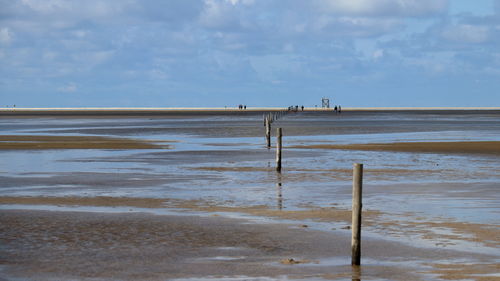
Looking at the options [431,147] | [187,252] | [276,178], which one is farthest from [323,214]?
[431,147]

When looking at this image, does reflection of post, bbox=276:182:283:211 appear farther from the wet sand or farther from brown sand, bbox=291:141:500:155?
brown sand, bbox=291:141:500:155

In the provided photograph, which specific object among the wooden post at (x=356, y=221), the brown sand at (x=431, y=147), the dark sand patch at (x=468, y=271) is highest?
the wooden post at (x=356, y=221)

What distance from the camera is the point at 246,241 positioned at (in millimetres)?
16781

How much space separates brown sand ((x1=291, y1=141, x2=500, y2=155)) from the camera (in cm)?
4581

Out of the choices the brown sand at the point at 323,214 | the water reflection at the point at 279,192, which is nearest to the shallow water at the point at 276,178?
the water reflection at the point at 279,192

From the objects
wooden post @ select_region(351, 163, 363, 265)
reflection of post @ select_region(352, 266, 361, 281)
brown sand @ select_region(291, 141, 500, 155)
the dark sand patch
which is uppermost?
wooden post @ select_region(351, 163, 363, 265)

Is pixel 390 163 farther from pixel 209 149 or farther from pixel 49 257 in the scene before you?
pixel 49 257

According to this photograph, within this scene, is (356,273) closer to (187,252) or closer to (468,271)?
Answer: (468,271)

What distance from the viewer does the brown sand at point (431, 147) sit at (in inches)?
1804

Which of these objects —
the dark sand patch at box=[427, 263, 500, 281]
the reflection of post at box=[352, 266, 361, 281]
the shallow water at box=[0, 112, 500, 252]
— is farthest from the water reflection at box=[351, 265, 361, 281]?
the shallow water at box=[0, 112, 500, 252]

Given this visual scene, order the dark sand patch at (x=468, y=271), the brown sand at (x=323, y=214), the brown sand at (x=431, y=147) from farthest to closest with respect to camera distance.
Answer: the brown sand at (x=431, y=147) → the brown sand at (x=323, y=214) → the dark sand patch at (x=468, y=271)

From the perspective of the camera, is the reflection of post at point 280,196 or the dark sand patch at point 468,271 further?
the reflection of post at point 280,196

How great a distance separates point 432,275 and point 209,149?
Answer: 36.0m

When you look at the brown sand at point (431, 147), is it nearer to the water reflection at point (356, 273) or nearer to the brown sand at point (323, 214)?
the brown sand at point (323, 214)
